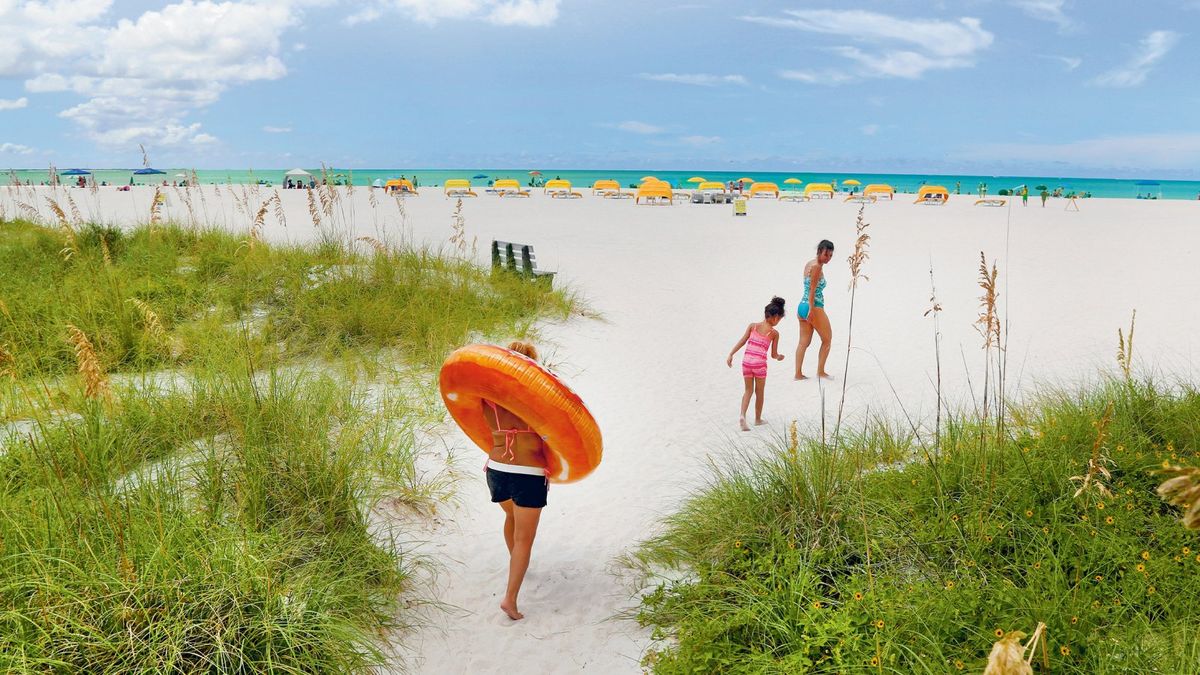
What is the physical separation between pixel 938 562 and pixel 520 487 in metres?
2.32

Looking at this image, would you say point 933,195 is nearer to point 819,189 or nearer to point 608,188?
point 819,189

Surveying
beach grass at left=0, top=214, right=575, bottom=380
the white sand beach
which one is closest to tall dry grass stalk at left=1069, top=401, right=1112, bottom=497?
the white sand beach

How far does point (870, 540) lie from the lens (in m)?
3.90

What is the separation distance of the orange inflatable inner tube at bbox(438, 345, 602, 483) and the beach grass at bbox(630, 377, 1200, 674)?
0.96 metres

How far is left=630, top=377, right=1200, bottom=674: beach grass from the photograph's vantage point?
309cm

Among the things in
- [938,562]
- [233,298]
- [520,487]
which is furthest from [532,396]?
[233,298]

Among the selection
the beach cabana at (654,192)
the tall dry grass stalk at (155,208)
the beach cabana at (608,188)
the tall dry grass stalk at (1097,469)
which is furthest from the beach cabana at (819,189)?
the tall dry grass stalk at (1097,469)

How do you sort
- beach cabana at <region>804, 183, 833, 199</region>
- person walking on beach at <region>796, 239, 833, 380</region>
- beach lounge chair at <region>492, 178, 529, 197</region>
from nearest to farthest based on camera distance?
person walking on beach at <region>796, 239, 833, 380</region> < beach lounge chair at <region>492, 178, 529, 197</region> < beach cabana at <region>804, 183, 833, 199</region>

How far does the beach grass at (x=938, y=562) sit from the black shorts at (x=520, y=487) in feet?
2.74

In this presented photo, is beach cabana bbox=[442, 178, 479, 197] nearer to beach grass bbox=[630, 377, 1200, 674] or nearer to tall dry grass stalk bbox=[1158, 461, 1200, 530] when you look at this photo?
beach grass bbox=[630, 377, 1200, 674]

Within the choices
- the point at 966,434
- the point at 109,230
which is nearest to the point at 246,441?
the point at 966,434

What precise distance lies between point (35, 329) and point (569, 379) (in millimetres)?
5323

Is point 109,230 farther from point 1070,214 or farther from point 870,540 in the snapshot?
point 1070,214

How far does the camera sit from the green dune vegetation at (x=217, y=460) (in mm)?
2934
